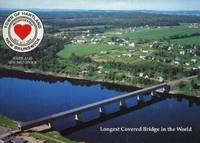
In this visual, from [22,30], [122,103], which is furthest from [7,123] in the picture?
[122,103]

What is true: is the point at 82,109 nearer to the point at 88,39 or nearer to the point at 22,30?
the point at 88,39

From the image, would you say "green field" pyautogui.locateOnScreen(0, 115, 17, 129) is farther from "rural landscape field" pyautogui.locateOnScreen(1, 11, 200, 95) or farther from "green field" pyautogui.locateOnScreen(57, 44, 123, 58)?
"green field" pyautogui.locateOnScreen(57, 44, 123, 58)

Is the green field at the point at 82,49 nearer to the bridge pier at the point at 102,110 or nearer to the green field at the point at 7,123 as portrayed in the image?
the bridge pier at the point at 102,110

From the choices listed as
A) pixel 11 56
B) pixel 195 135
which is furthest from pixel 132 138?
pixel 11 56

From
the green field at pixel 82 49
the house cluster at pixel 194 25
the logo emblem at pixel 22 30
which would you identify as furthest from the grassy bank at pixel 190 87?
the logo emblem at pixel 22 30

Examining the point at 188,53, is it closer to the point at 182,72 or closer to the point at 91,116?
the point at 182,72
